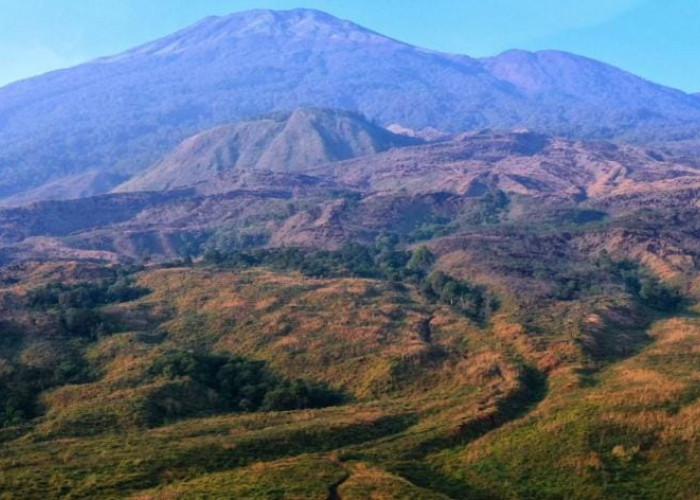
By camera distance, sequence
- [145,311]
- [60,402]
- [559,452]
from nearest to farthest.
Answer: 1. [559,452]
2. [60,402]
3. [145,311]

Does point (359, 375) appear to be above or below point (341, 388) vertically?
above

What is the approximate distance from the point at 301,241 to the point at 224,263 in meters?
45.5

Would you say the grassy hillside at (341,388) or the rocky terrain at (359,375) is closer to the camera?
the grassy hillside at (341,388)

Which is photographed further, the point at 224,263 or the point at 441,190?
the point at 441,190

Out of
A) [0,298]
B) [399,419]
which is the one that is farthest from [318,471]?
[0,298]

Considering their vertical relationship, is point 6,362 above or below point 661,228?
below

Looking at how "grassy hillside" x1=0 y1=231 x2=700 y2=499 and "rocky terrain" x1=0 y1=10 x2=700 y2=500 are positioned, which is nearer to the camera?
"grassy hillside" x1=0 y1=231 x2=700 y2=499

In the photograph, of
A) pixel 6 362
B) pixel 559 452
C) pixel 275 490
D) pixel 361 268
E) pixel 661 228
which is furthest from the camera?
pixel 661 228

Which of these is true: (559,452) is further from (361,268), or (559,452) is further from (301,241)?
(301,241)

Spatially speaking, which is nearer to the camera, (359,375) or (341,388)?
(341,388)

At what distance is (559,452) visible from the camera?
41.4m

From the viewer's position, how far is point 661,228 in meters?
128

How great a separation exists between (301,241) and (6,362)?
92.2 meters

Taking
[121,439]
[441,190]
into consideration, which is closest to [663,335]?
[121,439]
